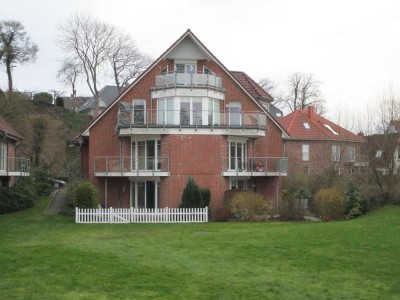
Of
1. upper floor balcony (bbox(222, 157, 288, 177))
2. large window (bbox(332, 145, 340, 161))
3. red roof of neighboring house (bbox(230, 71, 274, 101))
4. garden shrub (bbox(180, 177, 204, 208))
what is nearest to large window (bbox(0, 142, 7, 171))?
garden shrub (bbox(180, 177, 204, 208))

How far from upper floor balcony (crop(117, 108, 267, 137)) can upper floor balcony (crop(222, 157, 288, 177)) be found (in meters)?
1.75

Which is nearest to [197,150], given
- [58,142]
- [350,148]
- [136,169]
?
[136,169]

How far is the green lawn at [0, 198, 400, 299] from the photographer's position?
10.9 m

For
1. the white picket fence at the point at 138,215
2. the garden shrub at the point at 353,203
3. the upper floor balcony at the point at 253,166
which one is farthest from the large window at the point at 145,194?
the garden shrub at the point at 353,203

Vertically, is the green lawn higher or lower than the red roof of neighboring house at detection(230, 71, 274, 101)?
lower

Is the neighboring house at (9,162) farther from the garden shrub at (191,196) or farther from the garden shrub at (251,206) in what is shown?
the garden shrub at (251,206)

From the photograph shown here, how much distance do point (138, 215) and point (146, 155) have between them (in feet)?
19.4

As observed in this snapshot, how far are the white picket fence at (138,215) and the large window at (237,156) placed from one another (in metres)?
5.42

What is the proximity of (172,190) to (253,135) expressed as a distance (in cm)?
616

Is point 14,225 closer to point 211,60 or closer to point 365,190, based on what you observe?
point 211,60

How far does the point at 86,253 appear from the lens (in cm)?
1537

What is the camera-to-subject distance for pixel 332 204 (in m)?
27.6

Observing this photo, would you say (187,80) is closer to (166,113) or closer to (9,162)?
(166,113)

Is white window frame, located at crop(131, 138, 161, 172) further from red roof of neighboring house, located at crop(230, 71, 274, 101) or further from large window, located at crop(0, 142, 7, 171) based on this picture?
red roof of neighboring house, located at crop(230, 71, 274, 101)
